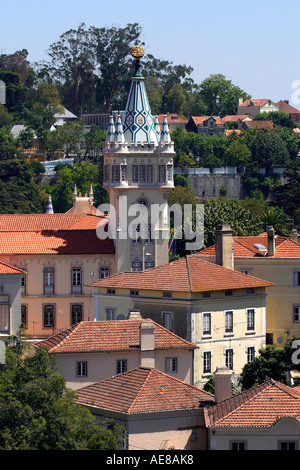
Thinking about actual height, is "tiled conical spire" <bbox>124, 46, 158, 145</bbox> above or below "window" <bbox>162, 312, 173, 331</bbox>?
above

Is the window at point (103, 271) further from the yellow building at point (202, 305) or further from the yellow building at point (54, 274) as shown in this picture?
the yellow building at point (202, 305)

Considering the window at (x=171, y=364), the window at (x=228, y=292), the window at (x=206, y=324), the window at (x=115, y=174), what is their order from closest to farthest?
the window at (x=171, y=364) < the window at (x=206, y=324) < the window at (x=228, y=292) < the window at (x=115, y=174)

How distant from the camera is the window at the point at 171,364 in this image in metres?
72.4

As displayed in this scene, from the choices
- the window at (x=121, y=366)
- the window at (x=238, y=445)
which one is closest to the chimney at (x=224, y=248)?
the window at (x=121, y=366)

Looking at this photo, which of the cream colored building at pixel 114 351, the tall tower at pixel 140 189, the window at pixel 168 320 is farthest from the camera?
A: the tall tower at pixel 140 189

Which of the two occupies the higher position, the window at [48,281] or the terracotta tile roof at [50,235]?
the terracotta tile roof at [50,235]

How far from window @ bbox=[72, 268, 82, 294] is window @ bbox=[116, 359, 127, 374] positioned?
78.2 ft

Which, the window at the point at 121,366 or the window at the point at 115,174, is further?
the window at the point at 115,174

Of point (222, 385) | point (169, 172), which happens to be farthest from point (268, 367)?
point (169, 172)

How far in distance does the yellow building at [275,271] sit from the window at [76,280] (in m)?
7.45

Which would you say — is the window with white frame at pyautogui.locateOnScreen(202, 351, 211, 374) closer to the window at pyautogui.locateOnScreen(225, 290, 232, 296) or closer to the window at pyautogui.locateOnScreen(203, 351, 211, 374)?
the window at pyautogui.locateOnScreen(203, 351, 211, 374)

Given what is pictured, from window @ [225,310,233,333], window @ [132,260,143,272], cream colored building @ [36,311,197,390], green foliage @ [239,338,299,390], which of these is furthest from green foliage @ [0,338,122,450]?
window @ [132,260,143,272]

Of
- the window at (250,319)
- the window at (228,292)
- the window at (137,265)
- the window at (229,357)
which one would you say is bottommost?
the window at (229,357)

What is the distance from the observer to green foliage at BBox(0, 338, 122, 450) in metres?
56.4
